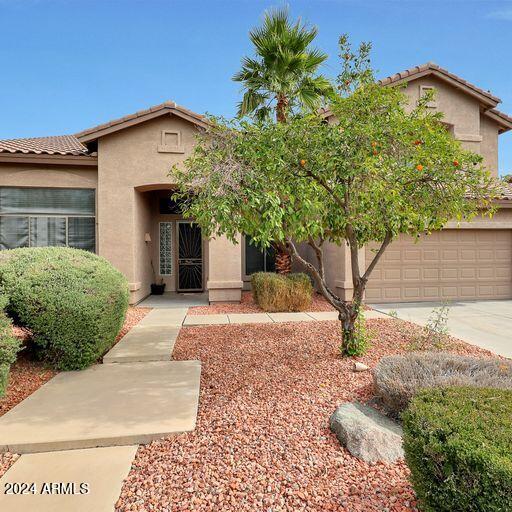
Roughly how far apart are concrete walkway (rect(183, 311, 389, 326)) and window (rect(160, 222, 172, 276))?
17.1 ft

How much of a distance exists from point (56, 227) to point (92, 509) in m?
9.72

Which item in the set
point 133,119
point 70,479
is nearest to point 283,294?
point 133,119

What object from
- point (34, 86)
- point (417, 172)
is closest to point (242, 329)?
point (417, 172)

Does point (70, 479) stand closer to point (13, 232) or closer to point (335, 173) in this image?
point (335, 173)

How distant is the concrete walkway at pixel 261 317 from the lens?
8.00 meters

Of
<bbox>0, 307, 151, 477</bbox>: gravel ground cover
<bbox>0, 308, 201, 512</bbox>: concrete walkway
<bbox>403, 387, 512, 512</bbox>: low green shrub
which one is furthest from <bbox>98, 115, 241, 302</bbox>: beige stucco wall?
<bbox>403, 387, 512, 512</bbox>: low green shrub

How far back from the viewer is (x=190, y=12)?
9.48 m

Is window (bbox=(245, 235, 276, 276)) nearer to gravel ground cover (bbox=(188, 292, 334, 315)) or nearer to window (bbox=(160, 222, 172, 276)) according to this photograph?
gravel ground cover (bbox=(188, 292, 334, 315))

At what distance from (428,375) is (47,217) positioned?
427 inches

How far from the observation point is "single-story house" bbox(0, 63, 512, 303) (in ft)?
32.4

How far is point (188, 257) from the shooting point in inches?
529

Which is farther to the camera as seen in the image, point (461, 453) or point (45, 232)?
point (45, 232)

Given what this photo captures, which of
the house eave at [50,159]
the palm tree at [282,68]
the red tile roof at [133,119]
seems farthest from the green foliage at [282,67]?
the house eave at [50,159]

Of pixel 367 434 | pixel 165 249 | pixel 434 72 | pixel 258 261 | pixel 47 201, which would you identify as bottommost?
pixel 367 434
